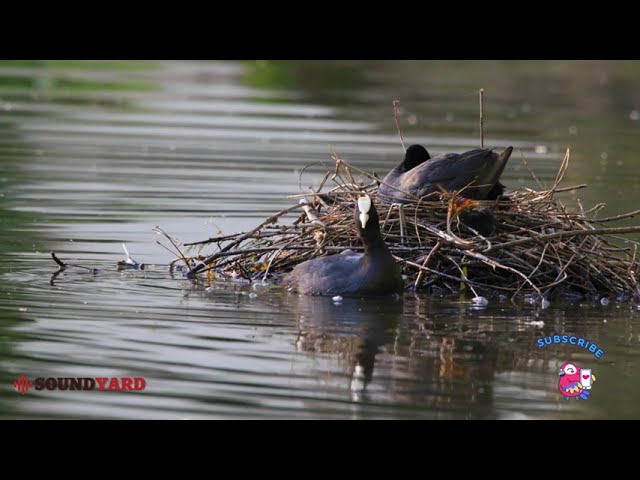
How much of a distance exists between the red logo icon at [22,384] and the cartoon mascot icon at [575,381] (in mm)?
2930

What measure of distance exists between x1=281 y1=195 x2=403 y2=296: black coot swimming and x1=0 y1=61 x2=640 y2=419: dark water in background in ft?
0.43

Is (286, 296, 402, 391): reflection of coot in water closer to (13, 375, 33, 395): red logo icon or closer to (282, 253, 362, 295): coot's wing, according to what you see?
(282, 253, 362, 295): coot's wing

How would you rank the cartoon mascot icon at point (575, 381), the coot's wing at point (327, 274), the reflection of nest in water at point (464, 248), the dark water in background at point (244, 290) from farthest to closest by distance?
the reflection of nest in water at point (464, 248) < the coot's wing at point (327, 274) < the cartoon mascot icon at point (575, 381) < the dark water in background at point (244, 290)

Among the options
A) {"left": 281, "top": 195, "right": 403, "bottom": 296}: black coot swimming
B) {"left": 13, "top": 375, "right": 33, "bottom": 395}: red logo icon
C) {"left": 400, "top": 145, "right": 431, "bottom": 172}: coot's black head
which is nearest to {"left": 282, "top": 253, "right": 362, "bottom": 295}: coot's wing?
{"left": 281, "top": 195, "right": 403, "bottom": 296}: black coot swimming

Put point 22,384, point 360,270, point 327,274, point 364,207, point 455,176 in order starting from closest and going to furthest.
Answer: point 22,384
point 364,207
point 360,270
point 327,274
point 455,176

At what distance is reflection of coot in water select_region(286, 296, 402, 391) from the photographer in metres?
8.02

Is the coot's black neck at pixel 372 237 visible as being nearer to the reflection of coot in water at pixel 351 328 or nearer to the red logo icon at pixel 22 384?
the reflection of coot in water at pixel 351 328

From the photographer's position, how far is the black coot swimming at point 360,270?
9.59m

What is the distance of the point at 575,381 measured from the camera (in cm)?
758

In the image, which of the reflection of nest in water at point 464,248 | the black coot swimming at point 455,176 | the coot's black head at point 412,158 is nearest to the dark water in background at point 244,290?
the reflection of nest in water at point 464,248

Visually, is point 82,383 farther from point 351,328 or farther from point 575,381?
point 575,381

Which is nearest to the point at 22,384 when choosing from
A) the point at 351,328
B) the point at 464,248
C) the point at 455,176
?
the point at 351,328

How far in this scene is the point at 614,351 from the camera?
8492mm

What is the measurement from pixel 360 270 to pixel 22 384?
3.29 m
